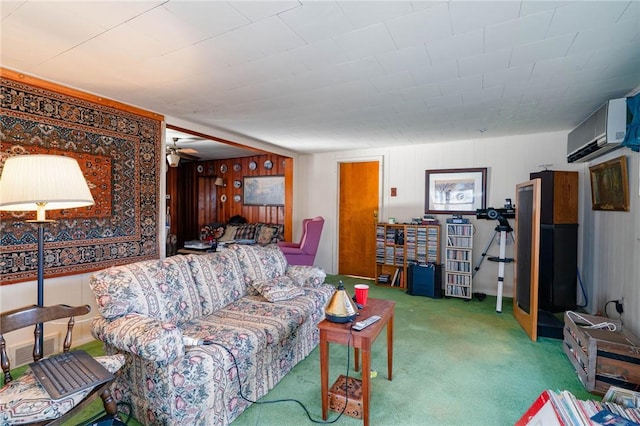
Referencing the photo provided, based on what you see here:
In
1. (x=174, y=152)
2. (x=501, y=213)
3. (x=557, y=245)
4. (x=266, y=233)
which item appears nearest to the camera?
(x=557, y=245)

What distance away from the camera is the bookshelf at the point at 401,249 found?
461 centimetres

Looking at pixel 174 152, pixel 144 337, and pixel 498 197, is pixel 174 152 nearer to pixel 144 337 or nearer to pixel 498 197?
pixel 144 337

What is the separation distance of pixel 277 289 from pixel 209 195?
5263 mm

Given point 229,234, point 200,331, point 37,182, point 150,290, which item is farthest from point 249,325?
point 229,234

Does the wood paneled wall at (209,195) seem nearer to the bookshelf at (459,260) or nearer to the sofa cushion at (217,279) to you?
the bookshelf at (459,260)

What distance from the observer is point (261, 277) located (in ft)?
9.70

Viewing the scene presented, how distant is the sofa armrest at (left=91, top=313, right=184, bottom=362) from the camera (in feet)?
5.14

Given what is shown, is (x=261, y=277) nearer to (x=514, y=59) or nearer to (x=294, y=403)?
(x=294, y=403)

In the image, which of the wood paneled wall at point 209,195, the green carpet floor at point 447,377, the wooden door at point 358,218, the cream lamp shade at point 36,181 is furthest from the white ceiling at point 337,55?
the wood paneled wall at point 209,195

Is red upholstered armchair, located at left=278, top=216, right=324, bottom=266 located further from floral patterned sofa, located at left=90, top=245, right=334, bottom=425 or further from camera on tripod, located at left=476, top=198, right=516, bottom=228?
camera on tripod, located at left=476, top=198, right=516, bottom=228

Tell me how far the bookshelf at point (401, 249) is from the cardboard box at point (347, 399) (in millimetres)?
2878

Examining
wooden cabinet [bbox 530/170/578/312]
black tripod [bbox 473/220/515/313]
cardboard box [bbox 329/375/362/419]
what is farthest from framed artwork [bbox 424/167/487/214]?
cardboard box [bbox 329/375/362/419]

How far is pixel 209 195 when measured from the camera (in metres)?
7.32

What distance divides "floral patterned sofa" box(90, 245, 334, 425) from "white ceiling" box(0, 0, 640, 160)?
4.75 ft
